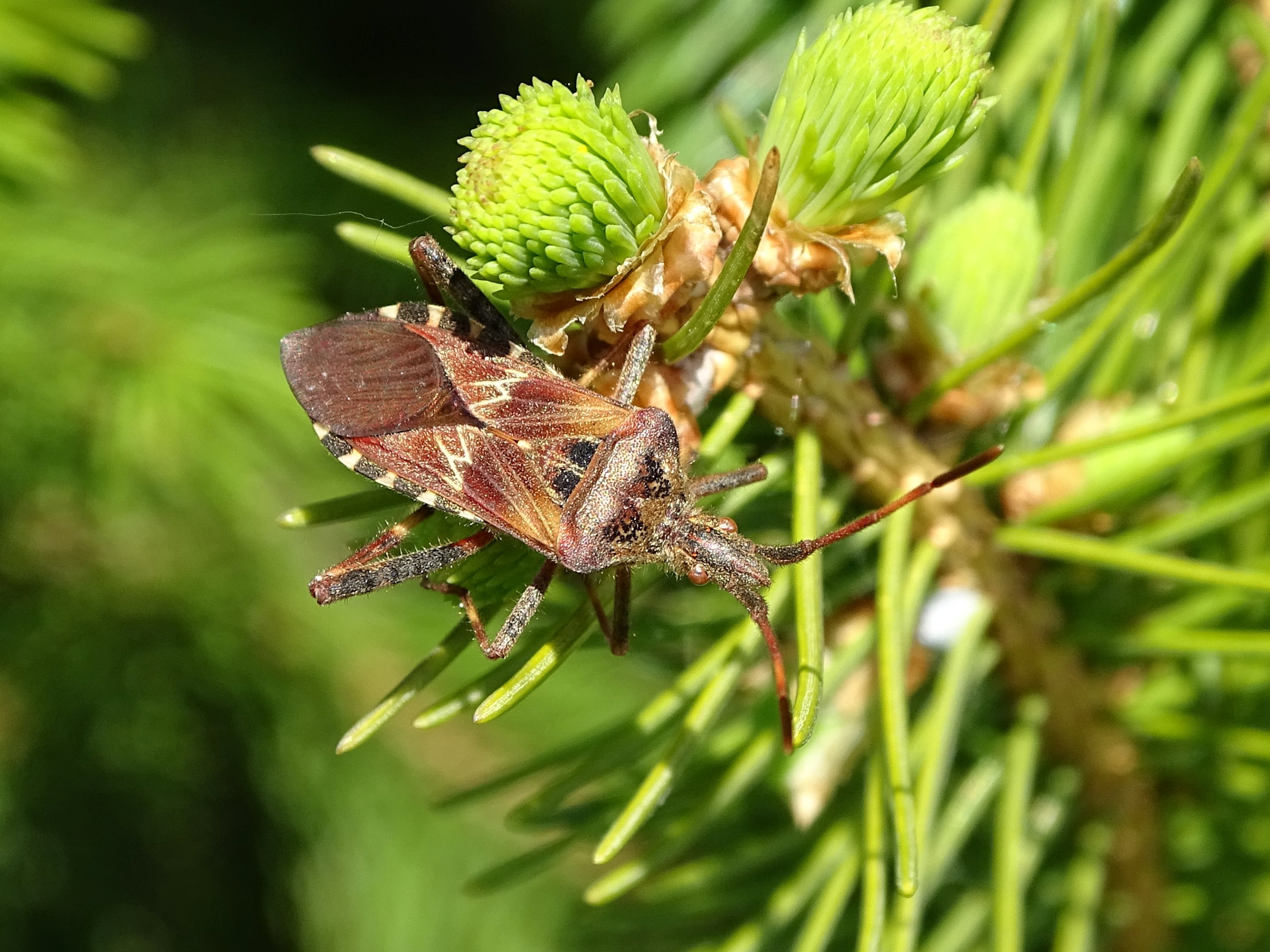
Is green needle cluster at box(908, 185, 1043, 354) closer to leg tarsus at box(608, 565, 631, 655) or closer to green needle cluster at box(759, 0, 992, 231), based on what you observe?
green needle cluster at box(759, 0, 992, 231)

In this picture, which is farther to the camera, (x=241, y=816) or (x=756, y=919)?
(x=241, y=816)

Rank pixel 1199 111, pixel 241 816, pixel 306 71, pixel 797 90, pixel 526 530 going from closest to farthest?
1. pixel 797 90
2. pixel 526 530
3. pixel 1199 111
4. pixel 241 816
5. pixel 306 71

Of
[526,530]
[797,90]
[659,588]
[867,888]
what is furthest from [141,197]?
[867,888]

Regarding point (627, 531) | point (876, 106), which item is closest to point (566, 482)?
point (627, 531)

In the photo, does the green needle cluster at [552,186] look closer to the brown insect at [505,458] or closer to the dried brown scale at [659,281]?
the dried brown scale at [659,281]

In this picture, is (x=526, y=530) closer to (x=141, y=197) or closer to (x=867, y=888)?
(x=867, y=888)

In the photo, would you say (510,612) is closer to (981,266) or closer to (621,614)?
(621,614)
